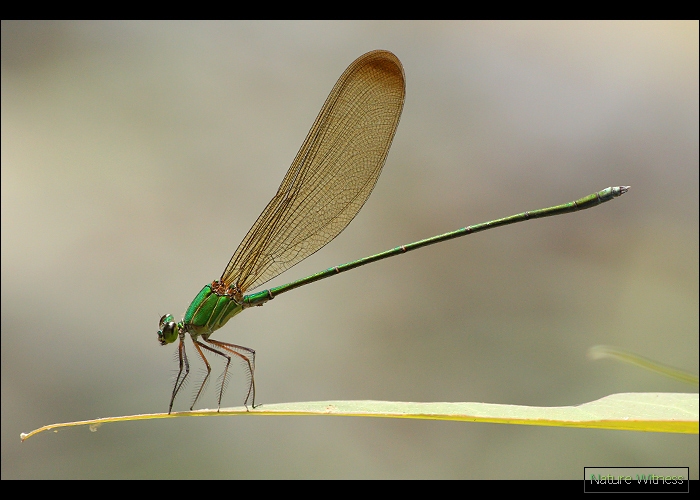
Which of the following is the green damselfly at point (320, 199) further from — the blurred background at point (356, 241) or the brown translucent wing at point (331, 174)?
the blurred background at point (356, 241)

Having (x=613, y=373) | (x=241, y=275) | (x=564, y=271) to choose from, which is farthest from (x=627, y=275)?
(x=241, y=275)

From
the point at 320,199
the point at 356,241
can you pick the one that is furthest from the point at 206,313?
the point at 356,241

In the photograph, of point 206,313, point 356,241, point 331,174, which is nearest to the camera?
point 206,313

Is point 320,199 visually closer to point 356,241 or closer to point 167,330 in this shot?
point 167,330

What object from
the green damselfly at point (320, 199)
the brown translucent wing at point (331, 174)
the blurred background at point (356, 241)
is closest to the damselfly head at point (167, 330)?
the green damselfly at point (320, 199)

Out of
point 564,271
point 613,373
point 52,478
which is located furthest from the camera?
point 564,271

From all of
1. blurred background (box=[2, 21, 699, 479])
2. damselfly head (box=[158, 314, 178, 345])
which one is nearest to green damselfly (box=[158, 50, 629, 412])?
damselfly head (box=[158, 314, 178, 345])

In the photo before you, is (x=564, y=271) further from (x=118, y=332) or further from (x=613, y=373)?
(x=118, y=332)
